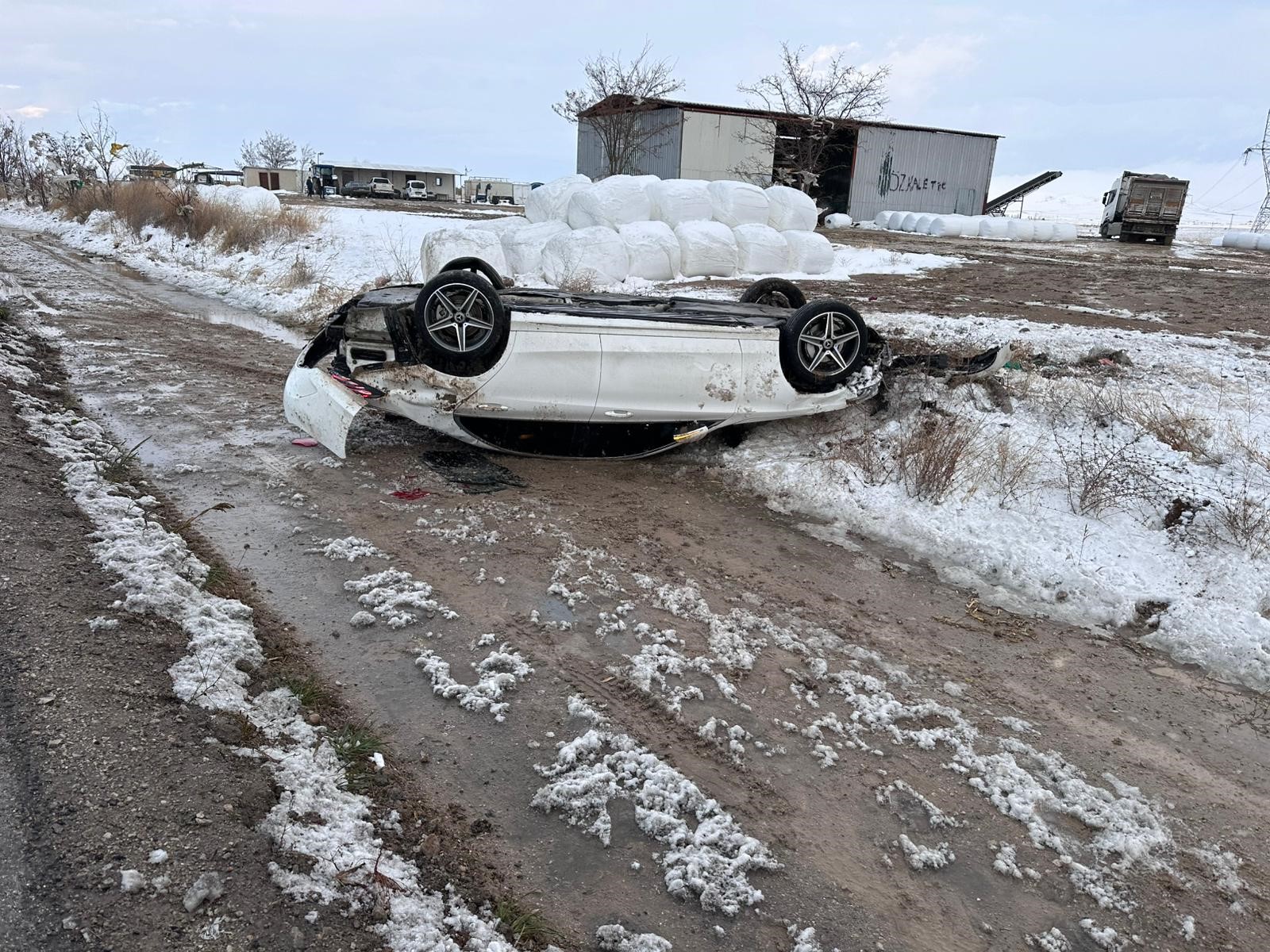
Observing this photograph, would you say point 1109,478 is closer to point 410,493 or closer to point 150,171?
point 410,493

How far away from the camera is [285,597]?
3.90 metres

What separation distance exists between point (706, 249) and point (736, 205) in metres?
1.66

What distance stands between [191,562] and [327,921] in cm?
245

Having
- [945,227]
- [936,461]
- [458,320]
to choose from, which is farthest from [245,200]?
[945,227]

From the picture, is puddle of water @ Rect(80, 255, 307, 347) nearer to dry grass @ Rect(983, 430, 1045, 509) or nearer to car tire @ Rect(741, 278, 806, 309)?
car tire @ Rect(741, 278, 806, 309)

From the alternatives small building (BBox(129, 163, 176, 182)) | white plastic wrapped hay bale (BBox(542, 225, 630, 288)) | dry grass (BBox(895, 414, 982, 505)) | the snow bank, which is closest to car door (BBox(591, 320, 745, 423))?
dry grass (BBox(895, 414, 982, 505))

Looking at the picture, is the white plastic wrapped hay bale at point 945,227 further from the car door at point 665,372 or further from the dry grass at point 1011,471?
the car door at point 665,372

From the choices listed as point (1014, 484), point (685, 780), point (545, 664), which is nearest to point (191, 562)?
point (545, 664)

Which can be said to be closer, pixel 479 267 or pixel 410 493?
pixel 410 493

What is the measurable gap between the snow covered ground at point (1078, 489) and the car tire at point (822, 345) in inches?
18.4

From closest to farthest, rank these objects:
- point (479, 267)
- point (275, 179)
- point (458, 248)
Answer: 1. point (479, 267)
2. point (458, 248)
3. point (275, 179)

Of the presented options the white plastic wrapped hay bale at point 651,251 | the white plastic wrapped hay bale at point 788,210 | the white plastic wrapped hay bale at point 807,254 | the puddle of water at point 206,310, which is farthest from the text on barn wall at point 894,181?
the puddle of water at point 206,310

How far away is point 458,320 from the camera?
5332 mm

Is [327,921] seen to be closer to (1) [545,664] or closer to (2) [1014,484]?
(1) [545,664]
